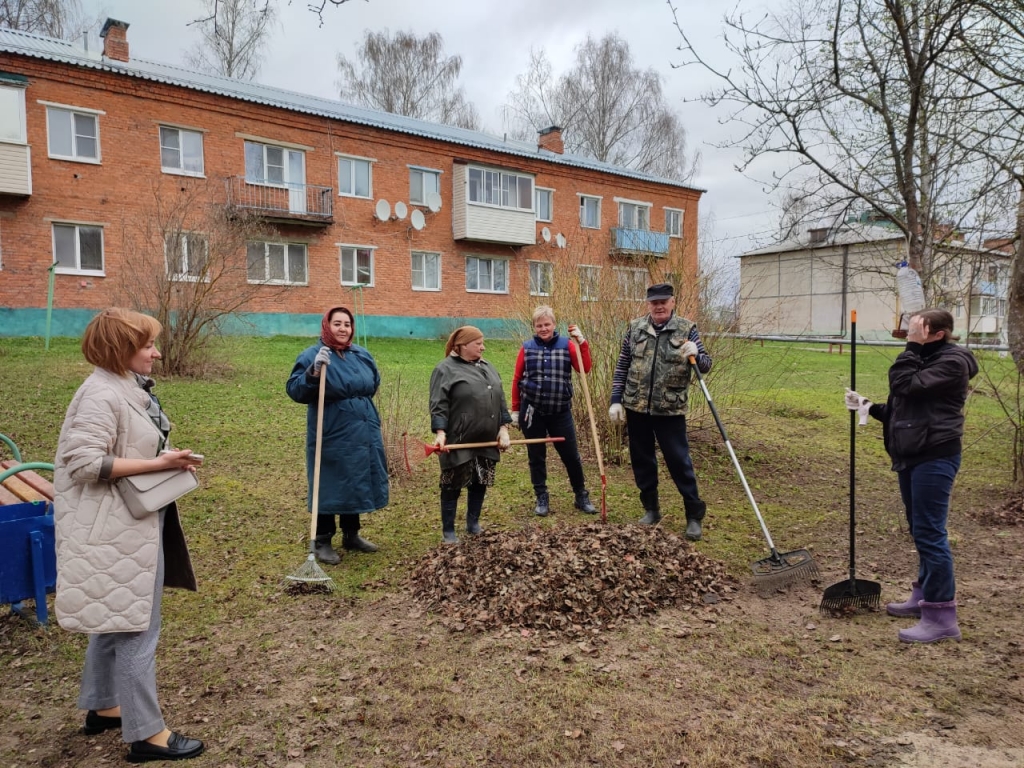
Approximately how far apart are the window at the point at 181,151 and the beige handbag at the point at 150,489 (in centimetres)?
1867

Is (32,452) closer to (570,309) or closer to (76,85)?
(570,309)

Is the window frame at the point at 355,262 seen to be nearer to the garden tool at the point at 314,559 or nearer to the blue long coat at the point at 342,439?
the blue long coat at the point at 342,439

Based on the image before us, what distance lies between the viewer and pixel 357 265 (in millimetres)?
22250

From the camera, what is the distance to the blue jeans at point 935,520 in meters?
3.70

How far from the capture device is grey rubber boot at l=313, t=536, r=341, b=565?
495cm

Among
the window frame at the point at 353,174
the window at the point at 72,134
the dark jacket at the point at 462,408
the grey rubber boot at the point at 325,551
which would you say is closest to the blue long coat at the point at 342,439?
the grey rubber boot at the point at 325,551

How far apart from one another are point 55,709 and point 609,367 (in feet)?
19.4

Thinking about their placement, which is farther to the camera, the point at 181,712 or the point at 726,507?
the point at 726,507

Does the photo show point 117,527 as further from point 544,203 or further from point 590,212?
point 590,212

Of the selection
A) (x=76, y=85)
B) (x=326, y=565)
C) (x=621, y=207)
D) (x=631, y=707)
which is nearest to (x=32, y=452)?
(x=326, y=565)

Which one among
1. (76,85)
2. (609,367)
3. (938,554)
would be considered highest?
(76,85)

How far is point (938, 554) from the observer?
3.72 metres

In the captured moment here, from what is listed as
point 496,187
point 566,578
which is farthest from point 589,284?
point 496,187

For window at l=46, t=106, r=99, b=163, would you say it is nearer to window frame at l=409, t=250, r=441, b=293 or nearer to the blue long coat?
window frame at l=409, t=250, r=441, b=293
